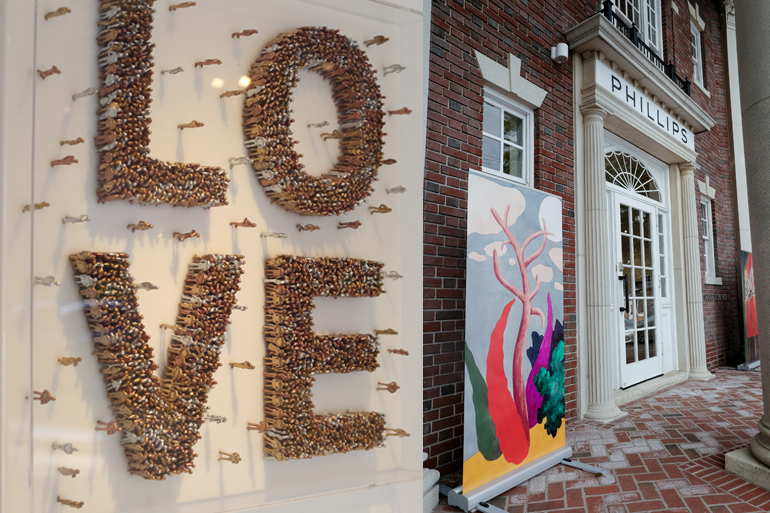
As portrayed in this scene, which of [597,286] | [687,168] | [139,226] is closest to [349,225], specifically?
[139,226]

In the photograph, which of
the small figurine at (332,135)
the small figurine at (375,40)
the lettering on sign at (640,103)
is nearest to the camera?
the small figurine at (332,135)

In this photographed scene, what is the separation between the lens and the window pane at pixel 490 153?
416cm

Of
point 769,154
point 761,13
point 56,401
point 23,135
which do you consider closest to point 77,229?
point 23,135

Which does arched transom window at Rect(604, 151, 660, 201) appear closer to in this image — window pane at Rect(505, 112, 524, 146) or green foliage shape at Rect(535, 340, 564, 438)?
window pane at Rect(505, 112, 524, 146)

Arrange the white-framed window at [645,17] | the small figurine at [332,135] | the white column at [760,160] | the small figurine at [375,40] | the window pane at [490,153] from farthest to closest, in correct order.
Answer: the white-framed window at [645,17], the window pane at [490,153], the white column at [760,160], the small figurine at [375,40], the small figurine at [332,135]

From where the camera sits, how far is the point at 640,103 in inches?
228

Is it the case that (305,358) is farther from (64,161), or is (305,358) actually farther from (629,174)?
(629,174)

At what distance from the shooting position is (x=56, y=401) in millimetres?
1399

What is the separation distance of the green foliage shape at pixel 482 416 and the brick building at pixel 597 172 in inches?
18.8

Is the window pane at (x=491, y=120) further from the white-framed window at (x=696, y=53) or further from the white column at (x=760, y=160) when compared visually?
the white-framed window at (x=696, y=53)

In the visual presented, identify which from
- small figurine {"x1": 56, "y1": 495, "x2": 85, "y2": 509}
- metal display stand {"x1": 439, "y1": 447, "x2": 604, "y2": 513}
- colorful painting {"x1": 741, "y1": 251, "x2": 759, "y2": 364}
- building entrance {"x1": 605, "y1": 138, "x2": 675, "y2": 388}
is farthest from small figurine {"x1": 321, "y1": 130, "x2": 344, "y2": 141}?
colorful painting {"x1": 741, "y1": 251, "x2": 759, "y2": 364}

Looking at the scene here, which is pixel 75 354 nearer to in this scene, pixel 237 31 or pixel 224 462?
pixel 224 462

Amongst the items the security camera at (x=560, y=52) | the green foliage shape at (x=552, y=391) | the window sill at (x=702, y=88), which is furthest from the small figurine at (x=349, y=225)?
the window sill at (x=702, y=88)

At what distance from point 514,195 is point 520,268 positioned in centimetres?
52
